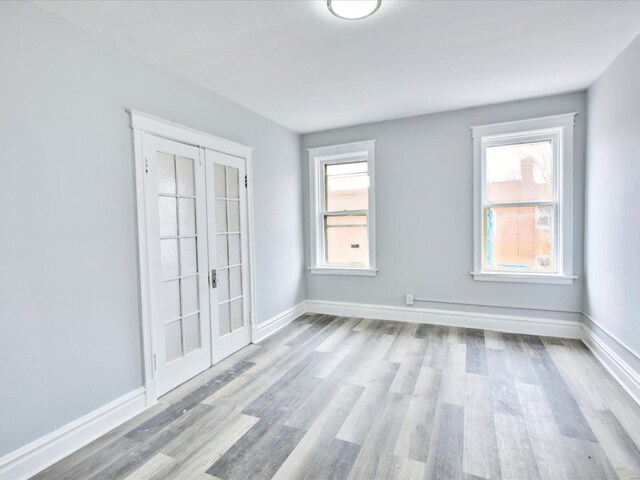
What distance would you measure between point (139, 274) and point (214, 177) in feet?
3.89

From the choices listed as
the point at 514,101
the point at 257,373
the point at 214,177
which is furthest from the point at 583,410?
the point at 214,177

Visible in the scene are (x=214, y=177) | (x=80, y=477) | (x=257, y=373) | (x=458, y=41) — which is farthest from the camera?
(x=214, y=177)

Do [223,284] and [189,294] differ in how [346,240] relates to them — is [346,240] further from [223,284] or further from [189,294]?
[189,294]

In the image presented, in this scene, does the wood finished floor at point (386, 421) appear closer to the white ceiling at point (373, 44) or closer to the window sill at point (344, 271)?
the window sill at point (344, 271)

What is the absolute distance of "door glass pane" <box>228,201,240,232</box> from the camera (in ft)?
11.2

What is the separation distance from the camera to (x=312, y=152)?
470 cm

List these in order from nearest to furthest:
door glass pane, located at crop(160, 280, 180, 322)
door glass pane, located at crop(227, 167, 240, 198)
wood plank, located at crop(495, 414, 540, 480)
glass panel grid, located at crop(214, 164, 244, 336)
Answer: wood plank, located at crop(495, 414, 540, 480) → door glass pane, located at crop(160, 280, 180, 322) → glass panel grid, located at crop(214, 164, 244, 336) → door glass pane, located at crop(227, 167, 240, 198)

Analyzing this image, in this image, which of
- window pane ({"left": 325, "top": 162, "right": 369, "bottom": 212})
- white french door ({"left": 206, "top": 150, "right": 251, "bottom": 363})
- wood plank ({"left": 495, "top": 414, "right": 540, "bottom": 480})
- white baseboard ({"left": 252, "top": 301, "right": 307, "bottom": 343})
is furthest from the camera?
window pane ({"left": 325, "top": 162, "right": 369, "bottom": 212})

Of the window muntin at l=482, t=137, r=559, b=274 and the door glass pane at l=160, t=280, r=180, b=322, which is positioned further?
the window muntin at l=482, t=137, r=559, b=274

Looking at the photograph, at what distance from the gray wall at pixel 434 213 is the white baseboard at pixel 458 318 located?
9 cm

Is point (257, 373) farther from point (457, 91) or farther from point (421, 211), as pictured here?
point (457, 91)

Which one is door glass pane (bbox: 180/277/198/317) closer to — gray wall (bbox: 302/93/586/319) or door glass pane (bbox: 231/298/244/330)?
door glass pane (bbox: 231/298/244/330)

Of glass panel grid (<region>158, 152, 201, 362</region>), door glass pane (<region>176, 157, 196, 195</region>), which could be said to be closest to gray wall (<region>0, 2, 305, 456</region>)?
glass panel grid (<region>158, 152, 201, 362</region>)

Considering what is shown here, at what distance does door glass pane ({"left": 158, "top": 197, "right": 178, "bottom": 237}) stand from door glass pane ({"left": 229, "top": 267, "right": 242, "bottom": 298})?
838 millimetres
